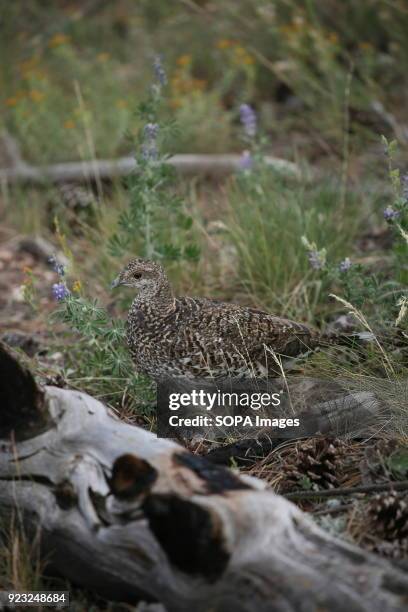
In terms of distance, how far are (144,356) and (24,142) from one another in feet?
15.1

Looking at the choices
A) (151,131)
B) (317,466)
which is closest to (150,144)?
(151,131)

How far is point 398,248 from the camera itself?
156 inches

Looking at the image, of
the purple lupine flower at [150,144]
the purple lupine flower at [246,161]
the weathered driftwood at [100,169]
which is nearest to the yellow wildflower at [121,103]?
the weathered driftwood at [100,169]

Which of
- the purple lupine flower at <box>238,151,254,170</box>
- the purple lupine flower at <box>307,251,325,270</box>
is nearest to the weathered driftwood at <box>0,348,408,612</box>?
the purple lupine flower at <box>307,251,325,270</box>

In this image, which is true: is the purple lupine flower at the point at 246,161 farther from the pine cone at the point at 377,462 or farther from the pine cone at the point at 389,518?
the pine cone at the point at 389,518

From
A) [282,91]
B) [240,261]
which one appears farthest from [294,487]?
[282,91]

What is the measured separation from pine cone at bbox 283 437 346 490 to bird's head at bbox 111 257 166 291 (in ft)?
3.78

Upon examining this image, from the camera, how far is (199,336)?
3750 millimetres

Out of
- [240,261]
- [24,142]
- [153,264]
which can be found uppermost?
[153,264]

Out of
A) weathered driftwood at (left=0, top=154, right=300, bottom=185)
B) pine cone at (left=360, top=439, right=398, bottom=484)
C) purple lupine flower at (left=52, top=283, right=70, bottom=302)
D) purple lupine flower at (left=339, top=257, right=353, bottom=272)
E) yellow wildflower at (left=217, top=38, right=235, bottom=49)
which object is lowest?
weathered driftwood at (left=0, top=154, right=300, bottom=185)

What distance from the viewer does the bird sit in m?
3.73

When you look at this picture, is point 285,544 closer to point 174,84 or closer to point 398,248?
point 398,248

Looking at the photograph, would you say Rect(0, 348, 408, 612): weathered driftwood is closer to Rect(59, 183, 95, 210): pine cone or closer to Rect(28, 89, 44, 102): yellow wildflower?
Rect(59, 183, 95, 210): pine cone

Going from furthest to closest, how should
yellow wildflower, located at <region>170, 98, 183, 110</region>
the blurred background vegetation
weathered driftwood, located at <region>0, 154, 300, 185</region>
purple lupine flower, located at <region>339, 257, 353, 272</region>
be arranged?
1. yellow wildflower, located at <region>170, 98, 183, 110</region>
2. the blurred background vegetation
3. weathered driftwood, located at <region>0, 154, 300, 185</region>
4. purple lupine flower, located at <region>339, 257, 353, 272</region>
